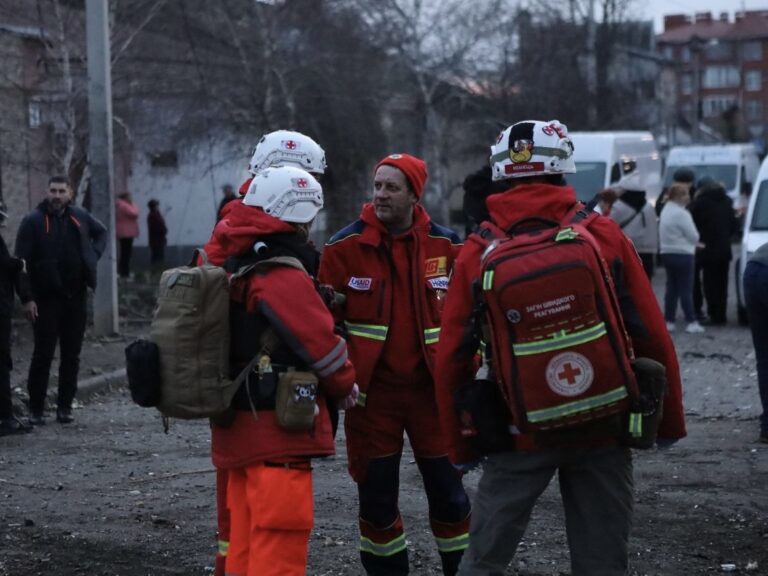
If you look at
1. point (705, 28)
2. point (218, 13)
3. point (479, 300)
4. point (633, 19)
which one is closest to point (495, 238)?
point (479, 300)

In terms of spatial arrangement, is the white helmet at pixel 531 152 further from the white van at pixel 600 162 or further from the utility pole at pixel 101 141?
the white van at pixel 600 162

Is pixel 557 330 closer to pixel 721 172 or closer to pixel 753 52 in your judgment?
pixel 721 172

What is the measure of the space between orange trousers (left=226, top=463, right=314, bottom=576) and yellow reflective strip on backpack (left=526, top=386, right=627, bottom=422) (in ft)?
3.52

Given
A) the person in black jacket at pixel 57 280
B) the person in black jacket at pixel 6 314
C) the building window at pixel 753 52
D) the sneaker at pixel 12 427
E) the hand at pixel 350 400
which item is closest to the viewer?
the hand at pixel 350 400

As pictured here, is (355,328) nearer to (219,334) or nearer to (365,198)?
(219,334)

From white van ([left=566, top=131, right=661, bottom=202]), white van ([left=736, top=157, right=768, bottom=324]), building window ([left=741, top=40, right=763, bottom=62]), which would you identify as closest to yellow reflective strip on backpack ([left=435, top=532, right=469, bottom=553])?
→ white van ([left=736, top=157, right=768, bottom=324])

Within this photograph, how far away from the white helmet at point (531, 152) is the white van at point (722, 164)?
2933 centimetres

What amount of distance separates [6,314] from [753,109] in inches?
5972

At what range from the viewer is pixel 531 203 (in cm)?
450

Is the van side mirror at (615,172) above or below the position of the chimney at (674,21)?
below

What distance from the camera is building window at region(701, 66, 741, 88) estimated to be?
153 metres

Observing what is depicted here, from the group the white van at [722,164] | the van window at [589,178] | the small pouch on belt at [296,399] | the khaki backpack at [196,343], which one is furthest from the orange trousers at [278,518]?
the white van at [722,164]

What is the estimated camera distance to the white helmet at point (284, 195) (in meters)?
5.10

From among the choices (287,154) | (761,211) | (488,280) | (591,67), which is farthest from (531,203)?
(591,67)
